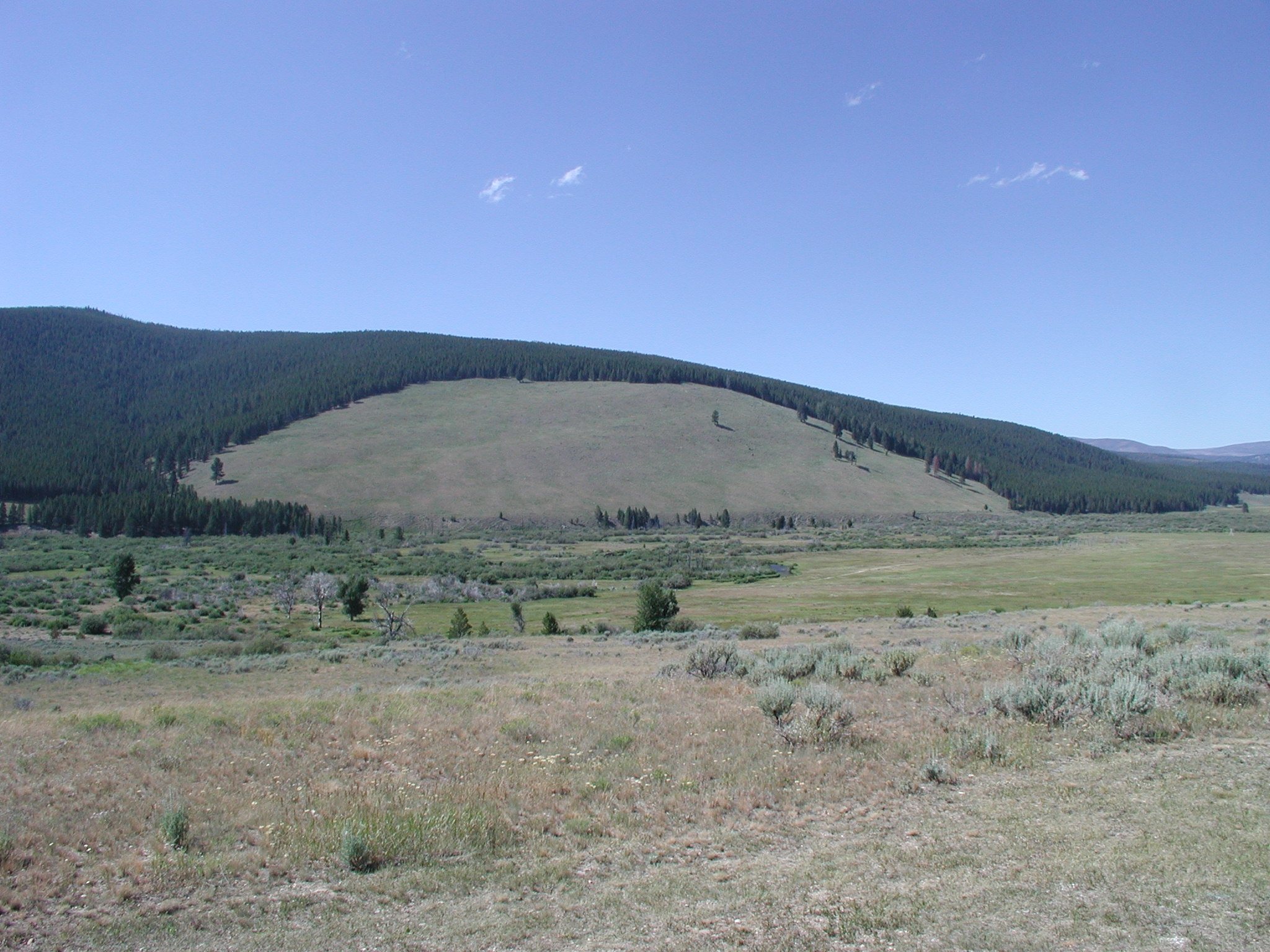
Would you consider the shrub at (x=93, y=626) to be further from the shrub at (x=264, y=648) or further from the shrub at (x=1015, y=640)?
the shrub at (x=1015, y=640)

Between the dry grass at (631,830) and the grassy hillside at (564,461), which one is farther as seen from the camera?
the grassy hillside at (564,461)

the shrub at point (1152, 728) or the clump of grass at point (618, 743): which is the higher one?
the shrub at point (1152, 728)

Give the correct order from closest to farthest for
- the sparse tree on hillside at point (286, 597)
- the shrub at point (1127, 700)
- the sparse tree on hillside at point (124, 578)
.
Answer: the shrub at point (1127, 700)
the sparse tree on hillside at point (286, 597)
the sparse tree on hillside at point (124, 578)

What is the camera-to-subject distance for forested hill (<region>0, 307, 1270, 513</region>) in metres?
131

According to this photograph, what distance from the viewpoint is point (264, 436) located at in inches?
5556

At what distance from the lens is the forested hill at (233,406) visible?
131 meters

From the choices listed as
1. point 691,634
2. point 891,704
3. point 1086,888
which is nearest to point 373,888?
point 1086,888

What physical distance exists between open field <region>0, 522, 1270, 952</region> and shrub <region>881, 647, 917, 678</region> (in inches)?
7.2

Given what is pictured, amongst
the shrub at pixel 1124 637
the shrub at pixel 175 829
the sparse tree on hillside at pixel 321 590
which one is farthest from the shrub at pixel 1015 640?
the sparse tree on hillside at pixel 321 590

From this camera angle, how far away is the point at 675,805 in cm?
763

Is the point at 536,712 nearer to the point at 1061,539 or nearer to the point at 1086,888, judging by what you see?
the point at 1086,888

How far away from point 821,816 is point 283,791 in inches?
234

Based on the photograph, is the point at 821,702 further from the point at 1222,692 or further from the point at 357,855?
the point at 357,855

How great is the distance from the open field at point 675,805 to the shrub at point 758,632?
25.6 feet
